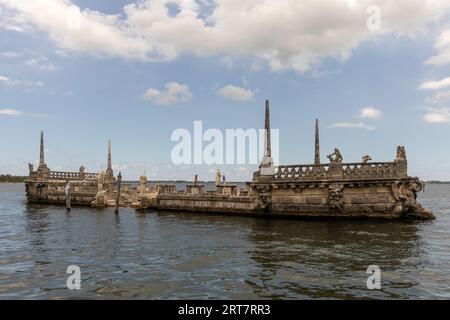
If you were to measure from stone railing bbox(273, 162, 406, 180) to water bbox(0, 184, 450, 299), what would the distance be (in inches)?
119

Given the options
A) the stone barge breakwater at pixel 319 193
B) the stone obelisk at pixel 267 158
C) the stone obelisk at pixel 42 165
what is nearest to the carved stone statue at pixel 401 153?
the stone barge breakwater at pixel 319 193

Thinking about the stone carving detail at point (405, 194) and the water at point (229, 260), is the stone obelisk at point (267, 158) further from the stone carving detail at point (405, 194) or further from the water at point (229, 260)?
the stone carving detail at point (405, 194)

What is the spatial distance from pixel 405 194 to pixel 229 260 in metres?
14.4

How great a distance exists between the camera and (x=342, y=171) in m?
24.5

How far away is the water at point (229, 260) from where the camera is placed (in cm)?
1055

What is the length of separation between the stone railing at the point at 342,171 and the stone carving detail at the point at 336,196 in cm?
67

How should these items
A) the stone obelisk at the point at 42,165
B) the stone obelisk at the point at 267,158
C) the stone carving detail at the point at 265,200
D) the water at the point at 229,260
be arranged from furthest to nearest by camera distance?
the stone obelisk at the point at 42,165, the stone carving detail at the point at 265,200, the stone obelisk at the point at 267,158, the water at the point at 229,260

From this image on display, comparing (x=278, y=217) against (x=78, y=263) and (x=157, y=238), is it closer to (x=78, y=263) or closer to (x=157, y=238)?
(x=157, y=238)

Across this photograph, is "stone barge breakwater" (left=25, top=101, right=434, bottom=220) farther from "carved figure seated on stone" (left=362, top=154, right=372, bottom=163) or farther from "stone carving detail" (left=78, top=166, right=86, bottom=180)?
"stone carving detail" (left=78, top=166, right=86, bottom=180)

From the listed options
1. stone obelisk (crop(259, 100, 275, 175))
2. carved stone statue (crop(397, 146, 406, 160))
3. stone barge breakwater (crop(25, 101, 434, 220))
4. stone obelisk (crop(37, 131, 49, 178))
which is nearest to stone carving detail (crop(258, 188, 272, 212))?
stone barge breakwater (crop(25, 101, 434, 220))

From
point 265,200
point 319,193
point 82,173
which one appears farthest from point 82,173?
point 319,193

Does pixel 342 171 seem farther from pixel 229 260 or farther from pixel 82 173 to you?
pixel 82 173

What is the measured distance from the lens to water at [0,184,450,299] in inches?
415
